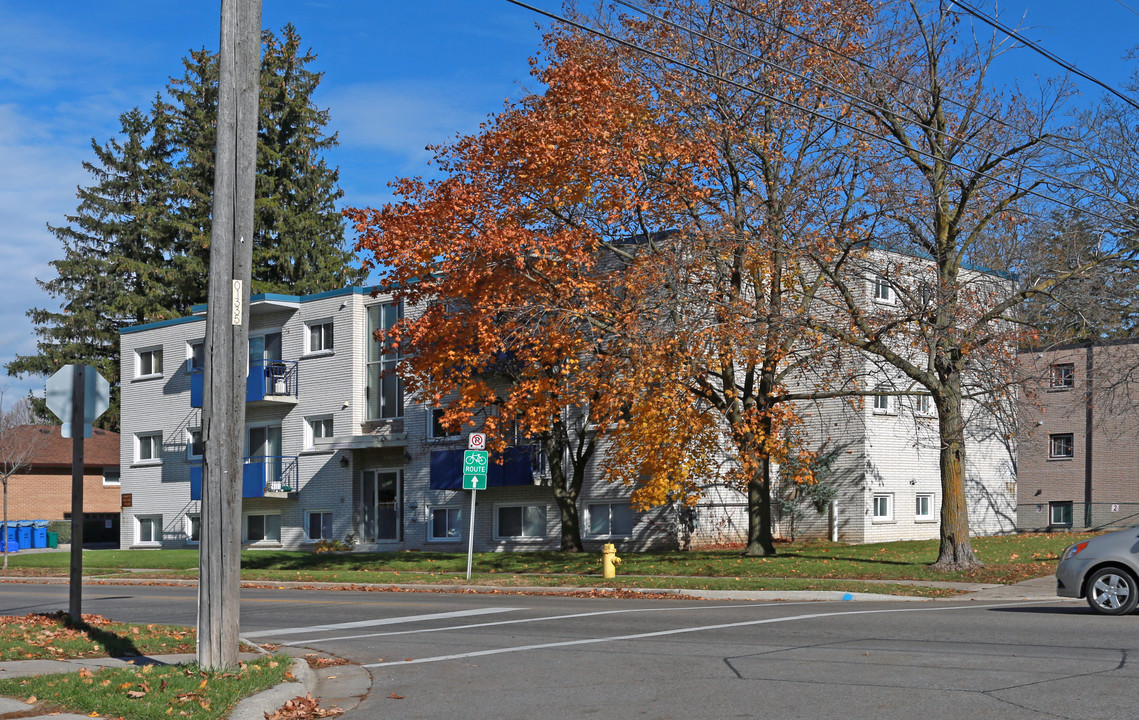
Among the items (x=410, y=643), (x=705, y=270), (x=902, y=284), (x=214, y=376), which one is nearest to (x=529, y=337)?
(x=705, y=270)

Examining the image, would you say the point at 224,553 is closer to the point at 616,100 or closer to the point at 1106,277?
the point at 616,100

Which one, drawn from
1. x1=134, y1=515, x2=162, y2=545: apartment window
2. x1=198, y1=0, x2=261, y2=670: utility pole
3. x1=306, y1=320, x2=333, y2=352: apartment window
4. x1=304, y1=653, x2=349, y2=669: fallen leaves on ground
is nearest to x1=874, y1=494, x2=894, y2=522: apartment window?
x1=306, y1=320, x2=333, y2=352: apartment window

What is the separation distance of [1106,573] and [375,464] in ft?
93.3

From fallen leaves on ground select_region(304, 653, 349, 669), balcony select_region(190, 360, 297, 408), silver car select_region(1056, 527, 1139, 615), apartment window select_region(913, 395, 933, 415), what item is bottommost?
fallen leaves on ground select_region(304, 653, 349, 669)

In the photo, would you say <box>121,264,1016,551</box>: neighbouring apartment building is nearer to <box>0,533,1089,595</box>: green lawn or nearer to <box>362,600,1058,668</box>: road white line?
<box>0,533,1089,595</box>: green lawn

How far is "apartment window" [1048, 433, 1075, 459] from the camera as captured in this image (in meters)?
42.9

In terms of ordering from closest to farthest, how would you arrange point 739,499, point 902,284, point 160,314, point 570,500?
point 902,284 → point 570,500 → point 739,499 → point 160,314

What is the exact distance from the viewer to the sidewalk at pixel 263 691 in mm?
8555

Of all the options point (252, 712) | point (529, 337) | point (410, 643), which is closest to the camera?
point (252, 712)

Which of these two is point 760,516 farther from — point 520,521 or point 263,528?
point 263,528

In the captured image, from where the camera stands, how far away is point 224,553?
987cm

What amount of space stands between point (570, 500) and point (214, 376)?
73.5 ft

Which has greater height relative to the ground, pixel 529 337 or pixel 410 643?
pixel 529 337

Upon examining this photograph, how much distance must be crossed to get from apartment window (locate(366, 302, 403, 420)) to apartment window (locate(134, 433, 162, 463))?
1176cm
